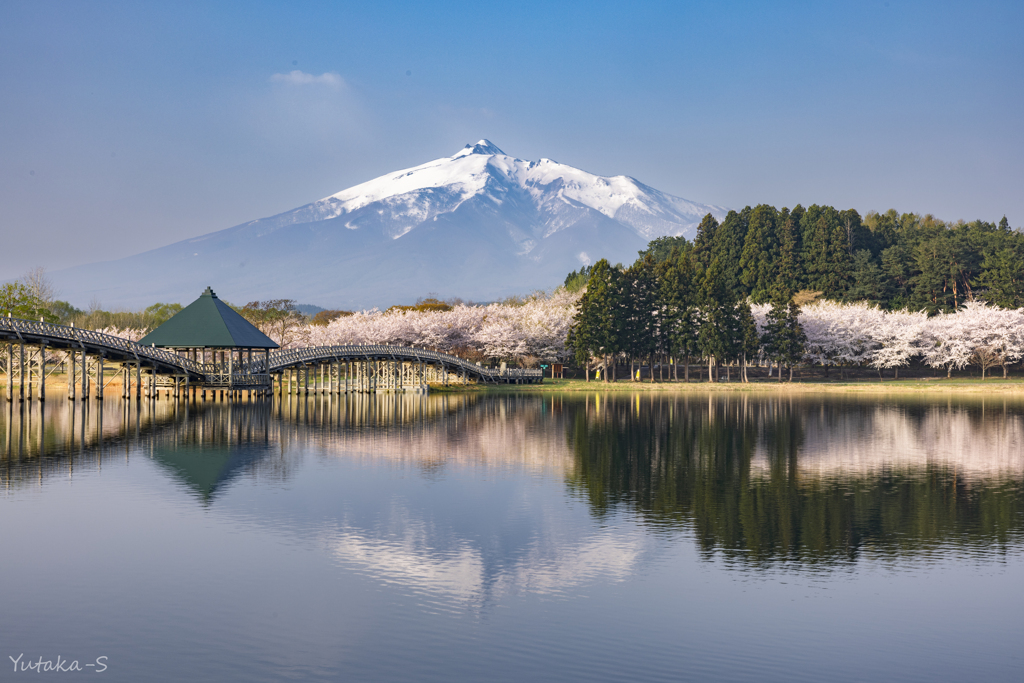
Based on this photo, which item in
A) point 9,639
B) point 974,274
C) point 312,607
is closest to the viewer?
point 9,639

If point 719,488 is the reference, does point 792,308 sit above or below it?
above

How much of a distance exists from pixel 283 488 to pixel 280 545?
267 inches

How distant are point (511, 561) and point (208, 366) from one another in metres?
51.2

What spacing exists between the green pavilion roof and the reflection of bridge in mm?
1161

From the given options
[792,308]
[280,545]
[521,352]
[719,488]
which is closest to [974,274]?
[792,308]

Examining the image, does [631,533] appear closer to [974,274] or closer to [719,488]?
[719,488]

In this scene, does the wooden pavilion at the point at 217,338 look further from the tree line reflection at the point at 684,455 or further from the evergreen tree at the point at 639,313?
the evergreen tree at the point at 639,313

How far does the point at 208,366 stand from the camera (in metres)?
63.6

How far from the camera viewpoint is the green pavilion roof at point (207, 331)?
201ft

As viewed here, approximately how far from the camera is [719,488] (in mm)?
24750

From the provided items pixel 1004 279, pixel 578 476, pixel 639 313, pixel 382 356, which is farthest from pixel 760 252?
pixel 578 476

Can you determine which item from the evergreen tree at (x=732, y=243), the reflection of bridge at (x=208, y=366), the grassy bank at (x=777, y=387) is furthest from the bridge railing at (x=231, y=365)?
the evergreen tree at (x=732, y=243)

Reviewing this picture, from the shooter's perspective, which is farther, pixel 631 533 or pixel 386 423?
pixel 386 423

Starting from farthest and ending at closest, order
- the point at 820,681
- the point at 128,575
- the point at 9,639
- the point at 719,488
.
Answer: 1. the point at 719,488
2. the point at 128,575
3. the point at 9,639
4. the point at 820,681
